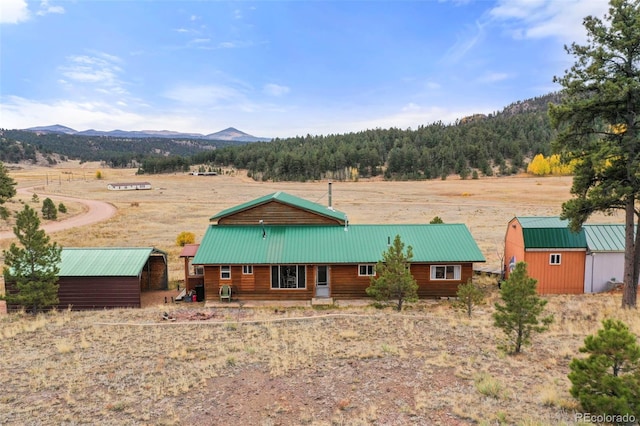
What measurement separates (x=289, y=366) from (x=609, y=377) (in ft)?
27.3

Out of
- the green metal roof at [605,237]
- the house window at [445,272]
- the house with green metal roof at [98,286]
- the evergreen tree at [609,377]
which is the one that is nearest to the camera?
the evergreen tree at [609,377]

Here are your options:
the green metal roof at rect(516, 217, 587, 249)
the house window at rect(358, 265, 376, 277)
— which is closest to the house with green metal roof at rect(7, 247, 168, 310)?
the house window at rect(358, 265, 376, 277)

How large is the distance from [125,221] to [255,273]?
41.6m

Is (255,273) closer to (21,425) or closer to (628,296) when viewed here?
(21,425)

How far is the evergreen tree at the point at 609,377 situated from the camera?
27.1ft

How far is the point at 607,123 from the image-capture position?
61.4ft

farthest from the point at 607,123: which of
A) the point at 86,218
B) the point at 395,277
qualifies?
the point at 86,218

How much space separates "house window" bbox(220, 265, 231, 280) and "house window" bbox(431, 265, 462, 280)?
10965 mm

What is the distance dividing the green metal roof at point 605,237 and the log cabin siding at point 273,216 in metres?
14.4

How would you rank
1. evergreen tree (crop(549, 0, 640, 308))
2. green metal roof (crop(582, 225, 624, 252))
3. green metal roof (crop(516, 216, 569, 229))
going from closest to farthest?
evergreen tree (crop(549, 0, 640, 308)) → green metal roof (crop(582, 225, 624, 252)) → green metal roof (crop(516, 216, 569, 229))

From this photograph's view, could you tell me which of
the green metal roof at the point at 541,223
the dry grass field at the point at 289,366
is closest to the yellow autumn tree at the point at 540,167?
the green metal roof at the point at 541,223

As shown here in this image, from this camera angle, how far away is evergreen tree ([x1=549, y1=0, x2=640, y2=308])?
17.0m

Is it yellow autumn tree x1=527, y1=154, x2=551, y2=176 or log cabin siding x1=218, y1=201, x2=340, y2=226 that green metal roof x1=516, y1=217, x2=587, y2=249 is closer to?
log cabin siding x1=218, y1=201, x2=340, y2=226

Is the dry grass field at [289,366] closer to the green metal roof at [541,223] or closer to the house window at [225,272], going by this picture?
the house window at [225,272]
